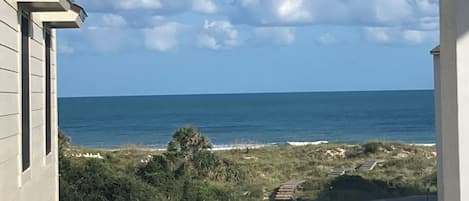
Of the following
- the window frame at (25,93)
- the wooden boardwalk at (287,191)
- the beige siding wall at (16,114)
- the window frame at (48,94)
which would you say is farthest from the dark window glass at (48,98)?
the wooden boardwalk at (287,191)

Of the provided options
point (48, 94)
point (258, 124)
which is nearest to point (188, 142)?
point (48, 94)

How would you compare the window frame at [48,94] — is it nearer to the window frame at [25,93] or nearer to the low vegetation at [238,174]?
the window frame at [25,93]

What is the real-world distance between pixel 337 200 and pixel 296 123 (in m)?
56.9

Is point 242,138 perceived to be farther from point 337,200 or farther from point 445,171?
point 445,171

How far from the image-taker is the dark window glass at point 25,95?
21.3ft

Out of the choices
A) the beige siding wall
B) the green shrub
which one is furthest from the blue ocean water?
the beige siding wall

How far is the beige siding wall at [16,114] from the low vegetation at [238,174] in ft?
19.4

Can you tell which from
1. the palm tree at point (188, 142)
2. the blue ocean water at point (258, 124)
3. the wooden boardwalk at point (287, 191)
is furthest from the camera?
the blue ocean water at point (258, 124)

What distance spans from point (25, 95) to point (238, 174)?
17374 millimetres

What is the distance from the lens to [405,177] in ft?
77.8

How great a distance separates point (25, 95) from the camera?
21.9 ft

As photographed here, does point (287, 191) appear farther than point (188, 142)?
No

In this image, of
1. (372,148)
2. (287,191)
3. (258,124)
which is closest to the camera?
(287,191)

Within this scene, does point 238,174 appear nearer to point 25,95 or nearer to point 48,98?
point 48,98
